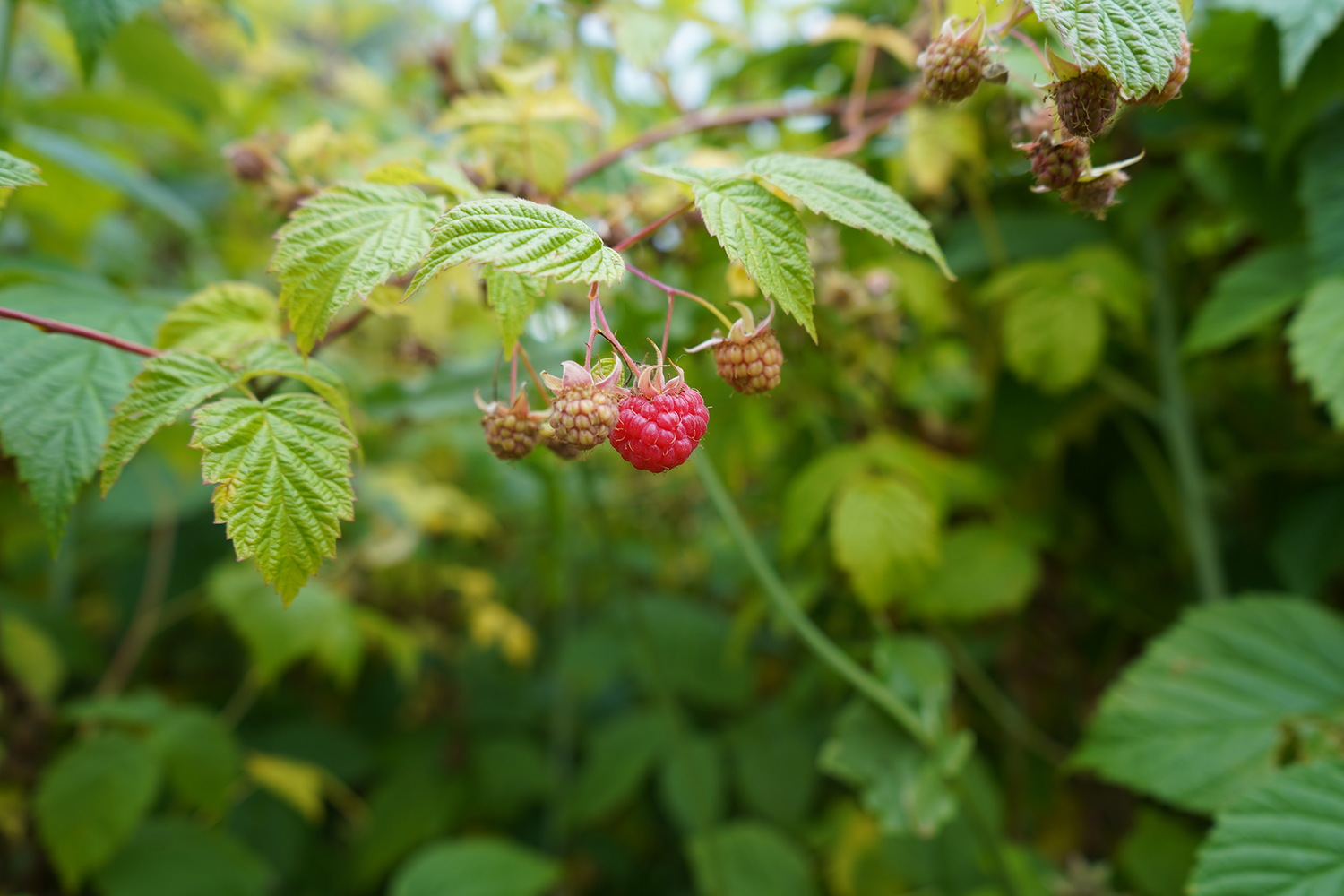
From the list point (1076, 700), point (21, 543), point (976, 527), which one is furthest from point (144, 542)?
point (1076, 700)

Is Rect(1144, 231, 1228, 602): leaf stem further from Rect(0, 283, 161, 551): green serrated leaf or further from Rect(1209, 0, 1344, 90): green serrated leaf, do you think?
Rect(0, 283, 161, 551): green serrated leaf

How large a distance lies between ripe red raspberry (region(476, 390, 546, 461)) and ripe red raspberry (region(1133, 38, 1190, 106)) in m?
0.46

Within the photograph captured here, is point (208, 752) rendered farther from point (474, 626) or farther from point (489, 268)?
point (489, 268)

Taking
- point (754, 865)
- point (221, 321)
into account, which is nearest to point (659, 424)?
point (221, 321)

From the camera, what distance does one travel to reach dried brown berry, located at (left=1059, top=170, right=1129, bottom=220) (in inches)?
22.1

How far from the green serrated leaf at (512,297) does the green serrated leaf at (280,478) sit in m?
0.14

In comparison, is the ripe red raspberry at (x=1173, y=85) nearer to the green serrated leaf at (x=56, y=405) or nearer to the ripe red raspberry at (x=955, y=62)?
the ripe red raspberry at (x=955, y=62)

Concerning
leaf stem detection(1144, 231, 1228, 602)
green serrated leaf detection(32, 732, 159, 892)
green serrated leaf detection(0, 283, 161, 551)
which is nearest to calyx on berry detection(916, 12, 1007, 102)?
green serrated leaf detection(0, 283, 161, 551)

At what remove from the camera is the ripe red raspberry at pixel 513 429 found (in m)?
0.60

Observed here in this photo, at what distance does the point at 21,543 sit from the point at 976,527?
2.00 metres

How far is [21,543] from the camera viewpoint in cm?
175

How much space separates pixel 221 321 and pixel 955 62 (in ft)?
2.16

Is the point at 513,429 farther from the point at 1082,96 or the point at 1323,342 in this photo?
the point at 1323,342

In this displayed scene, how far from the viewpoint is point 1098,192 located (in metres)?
0.57
